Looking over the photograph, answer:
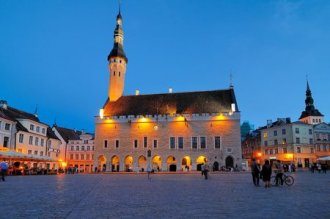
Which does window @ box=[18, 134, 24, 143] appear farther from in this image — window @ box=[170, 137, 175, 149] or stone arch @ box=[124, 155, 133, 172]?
window @ box=[170, 137, 175, 149]

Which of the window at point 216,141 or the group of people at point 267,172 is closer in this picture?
the group of people at point 267,172

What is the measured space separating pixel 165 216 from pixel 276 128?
2433 inches

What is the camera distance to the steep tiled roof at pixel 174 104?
161 ft

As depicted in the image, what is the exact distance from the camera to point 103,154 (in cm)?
5025

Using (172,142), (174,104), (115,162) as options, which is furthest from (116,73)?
(172,142)

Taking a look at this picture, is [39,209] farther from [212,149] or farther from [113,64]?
[113,64]

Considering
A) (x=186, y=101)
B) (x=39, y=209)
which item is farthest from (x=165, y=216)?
(x=186, y=101)

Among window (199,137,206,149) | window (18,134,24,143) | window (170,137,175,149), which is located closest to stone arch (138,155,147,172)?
window (170,137,175,149)

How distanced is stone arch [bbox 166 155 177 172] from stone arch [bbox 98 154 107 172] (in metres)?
11.3

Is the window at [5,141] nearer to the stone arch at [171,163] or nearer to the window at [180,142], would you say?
the stone arch at [171,163]

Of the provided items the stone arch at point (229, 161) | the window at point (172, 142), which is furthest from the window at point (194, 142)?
the stone arch at point (229, 161)

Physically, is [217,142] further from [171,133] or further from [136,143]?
[136,143]

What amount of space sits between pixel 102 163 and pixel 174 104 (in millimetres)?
16783

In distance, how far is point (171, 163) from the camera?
47938 millimetres
